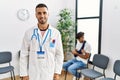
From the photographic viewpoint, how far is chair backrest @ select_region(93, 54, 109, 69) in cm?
315

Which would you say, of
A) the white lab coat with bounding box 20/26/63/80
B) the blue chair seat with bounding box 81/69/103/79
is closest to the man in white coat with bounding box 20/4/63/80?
the white lab coat with bounding box 20/26/63/80

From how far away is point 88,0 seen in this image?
3988 mm

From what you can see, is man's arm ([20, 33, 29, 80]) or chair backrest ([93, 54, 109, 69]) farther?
chair backrest ([93, 54, 109, 69])

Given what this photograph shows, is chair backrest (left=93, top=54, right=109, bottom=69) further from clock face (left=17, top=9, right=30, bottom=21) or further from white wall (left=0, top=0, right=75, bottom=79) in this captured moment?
clock face (left=17, top=9, right=30, bottom=21)

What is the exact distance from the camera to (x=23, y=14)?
405 centimetres

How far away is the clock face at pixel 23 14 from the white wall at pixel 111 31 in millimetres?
2008

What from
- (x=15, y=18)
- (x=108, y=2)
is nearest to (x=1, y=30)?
(x=15, y=18)

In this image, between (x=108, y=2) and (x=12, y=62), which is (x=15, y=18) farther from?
(x=108, y=2)

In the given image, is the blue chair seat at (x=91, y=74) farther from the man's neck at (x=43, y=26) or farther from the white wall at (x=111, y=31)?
the man's neck at (x=43, y=26)

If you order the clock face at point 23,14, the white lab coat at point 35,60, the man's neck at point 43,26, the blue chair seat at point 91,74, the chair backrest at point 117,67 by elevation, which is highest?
the clock face at point 23,14

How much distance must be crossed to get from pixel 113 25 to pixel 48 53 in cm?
178

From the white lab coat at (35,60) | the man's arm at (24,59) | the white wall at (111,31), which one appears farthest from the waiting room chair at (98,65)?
the man's arm at (24,59)

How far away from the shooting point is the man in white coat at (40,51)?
1.90 meters

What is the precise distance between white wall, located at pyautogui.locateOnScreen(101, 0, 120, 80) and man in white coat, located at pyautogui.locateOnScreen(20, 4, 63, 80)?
61.9 inches
